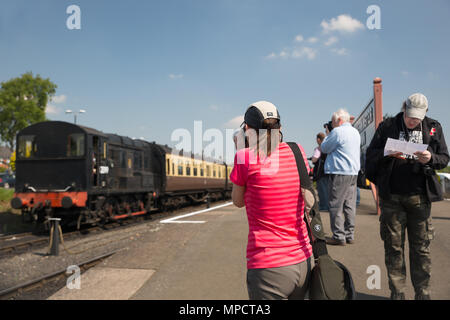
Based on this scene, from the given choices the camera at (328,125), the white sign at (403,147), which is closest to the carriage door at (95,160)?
the camera at (328,125)

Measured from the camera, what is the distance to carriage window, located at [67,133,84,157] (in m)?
12.0

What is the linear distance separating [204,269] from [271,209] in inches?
123

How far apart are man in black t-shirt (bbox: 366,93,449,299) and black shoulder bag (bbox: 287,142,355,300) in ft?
5.28

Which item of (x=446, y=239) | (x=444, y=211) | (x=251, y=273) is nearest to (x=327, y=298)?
(x=251, y=273)

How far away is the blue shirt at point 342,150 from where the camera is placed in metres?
5.08

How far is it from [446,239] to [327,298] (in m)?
4.90

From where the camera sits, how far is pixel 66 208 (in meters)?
12.1

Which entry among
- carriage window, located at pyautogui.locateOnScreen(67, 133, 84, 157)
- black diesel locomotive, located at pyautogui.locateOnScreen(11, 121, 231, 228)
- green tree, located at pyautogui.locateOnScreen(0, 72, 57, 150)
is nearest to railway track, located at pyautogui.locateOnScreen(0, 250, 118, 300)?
black diesel locomotive, located at pyautogui.locateOnScreen(11, 121, 231, 228)

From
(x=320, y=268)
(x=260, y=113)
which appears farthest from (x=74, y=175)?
(x=320, y=268)

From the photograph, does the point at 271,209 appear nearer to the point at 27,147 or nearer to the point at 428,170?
the point at 428,170

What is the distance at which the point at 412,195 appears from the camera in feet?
Result: 10.5

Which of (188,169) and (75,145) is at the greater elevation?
(75,145)

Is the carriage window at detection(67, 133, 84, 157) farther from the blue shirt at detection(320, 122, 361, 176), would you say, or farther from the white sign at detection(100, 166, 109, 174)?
the blue shirt at detection(320, 122, 361, 176)
